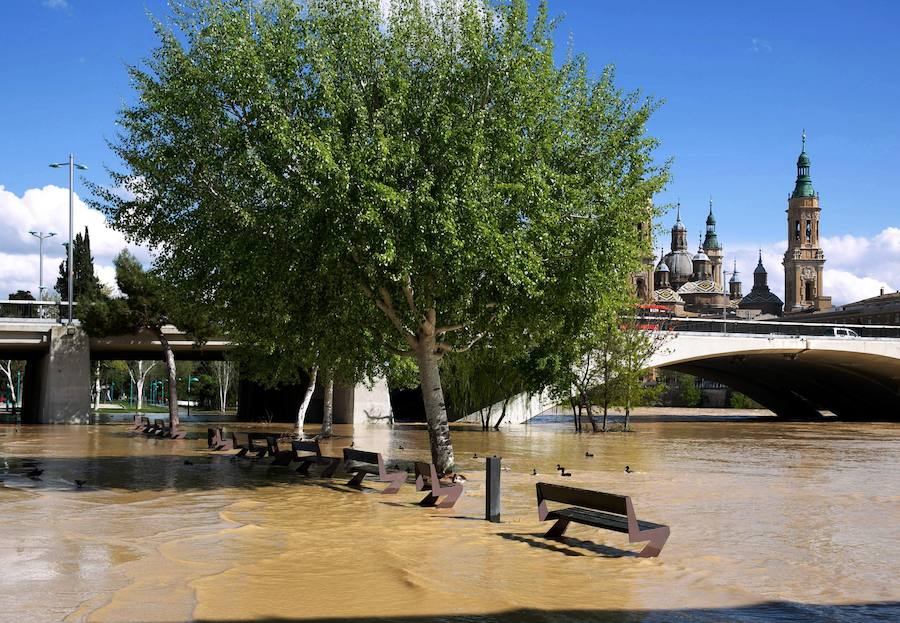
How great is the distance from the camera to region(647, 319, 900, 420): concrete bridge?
6184 centimetres

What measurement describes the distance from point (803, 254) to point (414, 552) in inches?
7309

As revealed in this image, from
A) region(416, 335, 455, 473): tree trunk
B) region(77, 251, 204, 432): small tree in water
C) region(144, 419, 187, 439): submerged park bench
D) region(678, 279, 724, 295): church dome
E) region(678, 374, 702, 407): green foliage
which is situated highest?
region(678, 279, 724, 295): church dome

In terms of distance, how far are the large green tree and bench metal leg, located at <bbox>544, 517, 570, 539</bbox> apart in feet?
19.6

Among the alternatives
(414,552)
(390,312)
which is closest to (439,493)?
(414,552)

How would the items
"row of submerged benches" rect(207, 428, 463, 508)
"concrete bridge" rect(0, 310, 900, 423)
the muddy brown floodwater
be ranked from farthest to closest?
"concrete bridge" rect(0, 310, 900, 423), "row of submerged benches" rect(207, 428, 463, 508), the muddy brown floodwater

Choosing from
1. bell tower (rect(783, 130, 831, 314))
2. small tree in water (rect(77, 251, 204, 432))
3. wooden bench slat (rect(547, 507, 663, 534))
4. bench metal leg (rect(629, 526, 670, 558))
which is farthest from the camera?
bell tower (rect(783, 130, 831, 314))

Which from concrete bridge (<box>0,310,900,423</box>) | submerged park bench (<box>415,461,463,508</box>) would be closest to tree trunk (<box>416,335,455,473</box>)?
submerged park bench (<box>415,461,463,508</box>)

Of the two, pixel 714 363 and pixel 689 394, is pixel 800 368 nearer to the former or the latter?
pixel 714 363

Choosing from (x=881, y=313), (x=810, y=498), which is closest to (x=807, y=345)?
(x=810, y=498)

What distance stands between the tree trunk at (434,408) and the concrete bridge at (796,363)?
33.2 m

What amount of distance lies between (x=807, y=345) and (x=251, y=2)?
52.3 meters

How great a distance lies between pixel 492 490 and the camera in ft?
48.8

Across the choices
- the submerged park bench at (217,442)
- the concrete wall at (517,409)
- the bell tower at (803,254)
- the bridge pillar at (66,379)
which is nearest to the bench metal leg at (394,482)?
the submerged park bench at (217,442)

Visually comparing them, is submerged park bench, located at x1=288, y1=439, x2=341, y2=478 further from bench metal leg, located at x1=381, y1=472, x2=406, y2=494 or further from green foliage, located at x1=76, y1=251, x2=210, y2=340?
green foliage, located at x1=76, y1=251, x2=210, y2=340
